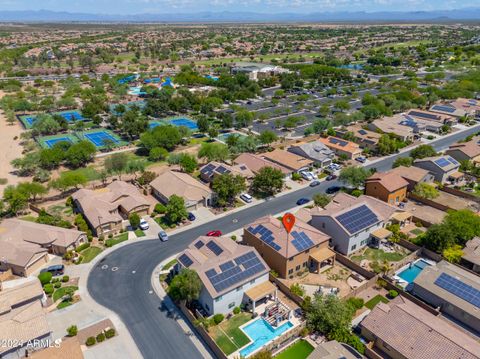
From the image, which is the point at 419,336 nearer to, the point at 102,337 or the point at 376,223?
the point at 376,223

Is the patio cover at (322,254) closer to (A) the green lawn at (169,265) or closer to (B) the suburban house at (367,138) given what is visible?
(A) the green lawn at (169,265)

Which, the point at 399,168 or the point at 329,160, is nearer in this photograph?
the point at 399,168

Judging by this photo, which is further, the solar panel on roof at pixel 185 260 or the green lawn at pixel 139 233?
the green lawn at pixel 139 233

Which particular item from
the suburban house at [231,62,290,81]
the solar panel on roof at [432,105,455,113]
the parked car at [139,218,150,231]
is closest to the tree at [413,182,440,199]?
the parked car at [139,218,150,231]

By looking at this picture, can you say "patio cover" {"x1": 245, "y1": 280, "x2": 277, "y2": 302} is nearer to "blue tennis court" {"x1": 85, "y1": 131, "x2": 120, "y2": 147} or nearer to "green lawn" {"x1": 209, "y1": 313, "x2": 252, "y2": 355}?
"green lawn" {"x1": 209, "y1": 313, "x2": 252, "y2": 355}

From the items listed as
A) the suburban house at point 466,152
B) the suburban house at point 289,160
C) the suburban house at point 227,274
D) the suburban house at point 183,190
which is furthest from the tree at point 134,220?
the suburban house at point 466,152

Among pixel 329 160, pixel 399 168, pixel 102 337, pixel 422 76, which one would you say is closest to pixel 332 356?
pixel 102 337
